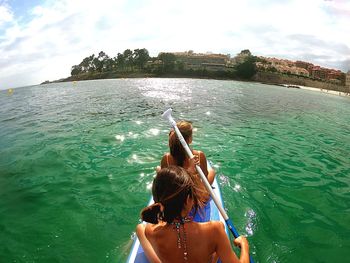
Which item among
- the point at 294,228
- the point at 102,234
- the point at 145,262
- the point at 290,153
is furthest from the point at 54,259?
the point at 290,153

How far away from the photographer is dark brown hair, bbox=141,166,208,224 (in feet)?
8.32

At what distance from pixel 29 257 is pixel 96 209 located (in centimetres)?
183

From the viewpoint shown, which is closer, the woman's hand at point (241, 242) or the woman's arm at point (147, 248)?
the woman's arm at point (147, 248)

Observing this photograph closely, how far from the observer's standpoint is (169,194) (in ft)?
8.34

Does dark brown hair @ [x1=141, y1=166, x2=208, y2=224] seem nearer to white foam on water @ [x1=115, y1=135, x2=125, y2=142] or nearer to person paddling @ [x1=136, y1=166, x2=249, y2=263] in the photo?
person paddling @ [x1=136, y1=166, x2=249, y2=263]

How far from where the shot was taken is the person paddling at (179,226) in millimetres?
2551

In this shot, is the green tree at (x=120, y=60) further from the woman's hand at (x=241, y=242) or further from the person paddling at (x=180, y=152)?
the woman's hand at (x=241, y=242)

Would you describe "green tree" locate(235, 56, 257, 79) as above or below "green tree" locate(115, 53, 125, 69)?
below

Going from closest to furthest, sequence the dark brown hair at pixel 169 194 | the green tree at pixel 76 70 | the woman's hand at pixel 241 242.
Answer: the dark brown hair at pixel 169 194 < the woman's hand at pixel 241 242 < the green tree at pixel 76 70

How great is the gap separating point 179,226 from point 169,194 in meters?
0.36

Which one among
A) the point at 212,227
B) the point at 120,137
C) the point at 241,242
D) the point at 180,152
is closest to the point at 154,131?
the point at 120,137

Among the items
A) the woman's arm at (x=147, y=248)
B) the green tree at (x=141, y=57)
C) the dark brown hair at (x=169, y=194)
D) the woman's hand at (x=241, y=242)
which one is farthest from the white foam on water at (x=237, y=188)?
the green tree at (x=141, y=57)

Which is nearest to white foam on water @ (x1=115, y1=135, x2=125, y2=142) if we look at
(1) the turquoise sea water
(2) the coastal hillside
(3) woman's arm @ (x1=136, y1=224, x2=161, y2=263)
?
(1) the turquoise sea water

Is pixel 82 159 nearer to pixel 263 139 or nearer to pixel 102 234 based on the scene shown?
pixel 102 234
